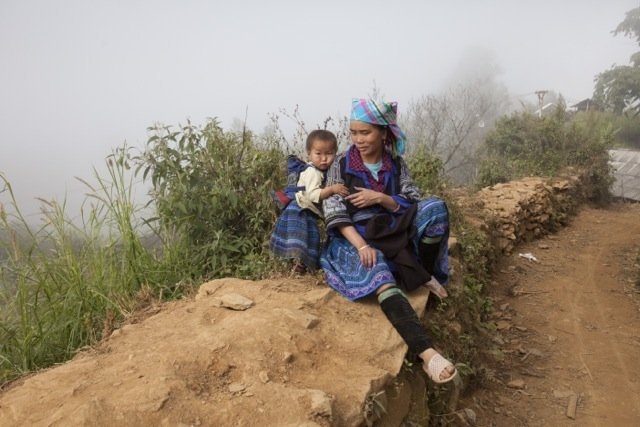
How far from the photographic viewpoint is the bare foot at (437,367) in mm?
2138

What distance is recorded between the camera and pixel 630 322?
171 inches

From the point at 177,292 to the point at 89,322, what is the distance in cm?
61

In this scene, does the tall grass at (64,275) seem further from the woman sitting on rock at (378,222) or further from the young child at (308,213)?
the woman sitting on rock at (378,222)

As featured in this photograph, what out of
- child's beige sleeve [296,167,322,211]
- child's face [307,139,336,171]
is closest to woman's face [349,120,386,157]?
child's face [307,139,336,171]

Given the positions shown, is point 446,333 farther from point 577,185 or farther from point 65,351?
point 577,185

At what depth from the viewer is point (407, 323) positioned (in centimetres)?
232

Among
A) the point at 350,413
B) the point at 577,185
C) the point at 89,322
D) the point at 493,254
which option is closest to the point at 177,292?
the point at 89,322

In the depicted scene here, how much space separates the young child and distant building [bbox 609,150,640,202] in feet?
41.5

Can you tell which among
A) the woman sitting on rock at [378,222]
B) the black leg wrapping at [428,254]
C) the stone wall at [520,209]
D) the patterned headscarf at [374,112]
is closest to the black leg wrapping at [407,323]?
the woman sitting on rock at [378,222]

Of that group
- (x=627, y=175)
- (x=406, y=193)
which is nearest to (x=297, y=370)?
(x=406, y=193)

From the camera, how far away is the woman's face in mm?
2695

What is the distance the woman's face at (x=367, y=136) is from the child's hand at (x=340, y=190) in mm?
262

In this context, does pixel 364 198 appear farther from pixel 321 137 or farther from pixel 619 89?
pixel 619 89

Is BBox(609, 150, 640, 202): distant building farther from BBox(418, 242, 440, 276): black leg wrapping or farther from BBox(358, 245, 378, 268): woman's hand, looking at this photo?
BBox(358, 245, 378, 268): woman's hand
